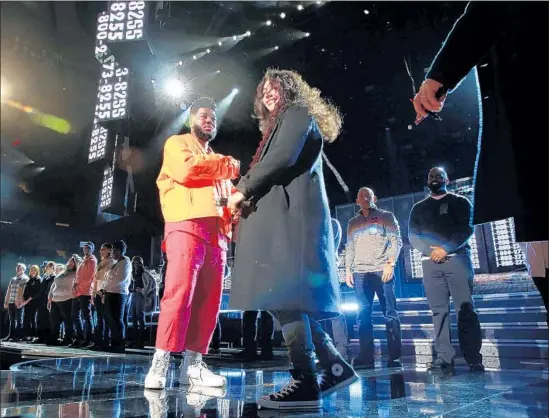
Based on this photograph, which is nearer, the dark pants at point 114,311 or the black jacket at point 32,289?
the dark pants at point 114,311

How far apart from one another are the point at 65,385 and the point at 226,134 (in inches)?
328

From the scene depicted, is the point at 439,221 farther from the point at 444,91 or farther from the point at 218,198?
the point at 444,91

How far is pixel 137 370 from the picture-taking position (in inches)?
127

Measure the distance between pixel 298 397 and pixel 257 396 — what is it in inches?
15.0

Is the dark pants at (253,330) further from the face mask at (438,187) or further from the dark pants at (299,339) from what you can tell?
the dark pants at (299,339)

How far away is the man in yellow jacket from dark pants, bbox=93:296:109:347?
4.22m

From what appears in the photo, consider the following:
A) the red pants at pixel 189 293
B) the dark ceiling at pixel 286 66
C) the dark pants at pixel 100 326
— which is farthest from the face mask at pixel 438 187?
the dark pants at pixel 100 326

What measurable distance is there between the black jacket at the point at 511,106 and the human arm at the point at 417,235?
2527 millimetres

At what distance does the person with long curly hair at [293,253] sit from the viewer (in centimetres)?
167

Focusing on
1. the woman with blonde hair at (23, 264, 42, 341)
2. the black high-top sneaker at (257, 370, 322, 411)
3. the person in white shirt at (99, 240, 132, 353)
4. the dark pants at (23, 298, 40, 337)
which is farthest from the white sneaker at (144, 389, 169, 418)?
the dark pants at (23, 298, 40, 337)

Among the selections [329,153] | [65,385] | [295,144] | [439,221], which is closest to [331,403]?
[295,144]

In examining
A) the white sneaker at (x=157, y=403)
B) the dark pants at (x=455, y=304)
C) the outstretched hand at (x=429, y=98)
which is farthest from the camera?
the dark pants at (x=455, y=304)

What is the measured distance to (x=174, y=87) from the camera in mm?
9250

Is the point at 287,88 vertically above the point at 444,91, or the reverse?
the point at 287,88
